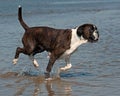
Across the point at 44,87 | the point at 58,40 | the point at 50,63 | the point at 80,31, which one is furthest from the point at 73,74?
the point at 44,87

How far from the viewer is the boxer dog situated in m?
9.77

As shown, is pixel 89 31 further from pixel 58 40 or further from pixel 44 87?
pixel 44 87

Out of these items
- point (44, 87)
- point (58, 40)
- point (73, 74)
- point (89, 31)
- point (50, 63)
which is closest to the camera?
point (44, 87)

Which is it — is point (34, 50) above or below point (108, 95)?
above

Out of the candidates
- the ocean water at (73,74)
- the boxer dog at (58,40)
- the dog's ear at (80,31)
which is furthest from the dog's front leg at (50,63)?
the dog's ear at (80,31)

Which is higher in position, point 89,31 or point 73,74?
point 89,31

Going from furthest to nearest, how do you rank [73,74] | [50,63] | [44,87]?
[73,74] → [50,63] → [44,87]

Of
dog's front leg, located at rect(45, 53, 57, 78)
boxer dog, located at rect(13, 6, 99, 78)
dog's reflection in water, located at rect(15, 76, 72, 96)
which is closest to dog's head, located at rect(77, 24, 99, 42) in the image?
boxer dog, located at rect(13, 6, 99, 78)

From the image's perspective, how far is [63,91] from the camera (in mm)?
8742

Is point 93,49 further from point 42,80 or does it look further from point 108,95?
point 108,95

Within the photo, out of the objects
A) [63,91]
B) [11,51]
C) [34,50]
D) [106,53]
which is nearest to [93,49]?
[106,53]

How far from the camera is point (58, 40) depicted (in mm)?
10008

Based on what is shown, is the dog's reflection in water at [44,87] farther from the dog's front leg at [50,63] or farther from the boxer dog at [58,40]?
the boxer dog at [58,40]

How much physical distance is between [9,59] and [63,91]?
3.58 meters
